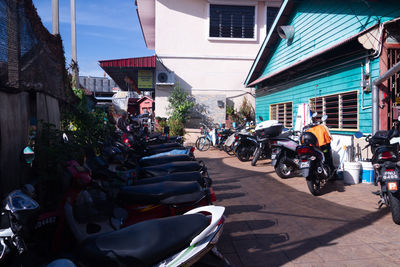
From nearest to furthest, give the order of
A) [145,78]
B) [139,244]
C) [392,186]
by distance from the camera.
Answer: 1. [139,244]
2. [392,186]
3. [145,78]

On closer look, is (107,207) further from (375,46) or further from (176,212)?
(375,46)

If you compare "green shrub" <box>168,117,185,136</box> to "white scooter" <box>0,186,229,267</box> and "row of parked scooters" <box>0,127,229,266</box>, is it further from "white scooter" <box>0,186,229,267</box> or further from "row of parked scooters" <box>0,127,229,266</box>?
"white scooter" <box>0,186,229,267</box>

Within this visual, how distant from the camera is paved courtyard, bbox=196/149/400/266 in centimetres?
318

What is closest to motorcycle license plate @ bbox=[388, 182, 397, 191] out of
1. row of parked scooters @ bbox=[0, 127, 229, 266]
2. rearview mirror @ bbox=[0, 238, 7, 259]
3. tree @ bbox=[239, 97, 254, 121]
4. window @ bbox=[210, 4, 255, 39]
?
row of parked scooters @ bbox=[0, 127, 229, 266]

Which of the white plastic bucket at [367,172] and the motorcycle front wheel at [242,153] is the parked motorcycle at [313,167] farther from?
the motorcycle front wheel at [242,153]

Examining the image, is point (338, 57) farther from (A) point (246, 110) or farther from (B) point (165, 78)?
(B) point (165, 78)

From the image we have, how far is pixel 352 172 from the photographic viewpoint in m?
6.42

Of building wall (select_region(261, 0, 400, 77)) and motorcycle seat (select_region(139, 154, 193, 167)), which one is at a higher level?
building wall (select_region(261, 0, 400, 77))

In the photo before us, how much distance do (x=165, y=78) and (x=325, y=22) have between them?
33.5ft

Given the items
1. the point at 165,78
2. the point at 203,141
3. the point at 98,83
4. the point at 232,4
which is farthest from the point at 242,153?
the point at 98,83

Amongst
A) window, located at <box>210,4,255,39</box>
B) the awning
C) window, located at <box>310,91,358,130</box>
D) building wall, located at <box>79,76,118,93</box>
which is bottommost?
window, located at <box>310,91,358,130</box>

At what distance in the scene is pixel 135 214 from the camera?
10.0 ft

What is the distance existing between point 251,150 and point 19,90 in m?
7.55

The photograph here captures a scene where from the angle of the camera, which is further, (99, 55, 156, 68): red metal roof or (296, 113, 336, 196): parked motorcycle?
→ (99, 55, 156, 68): red metal roof
